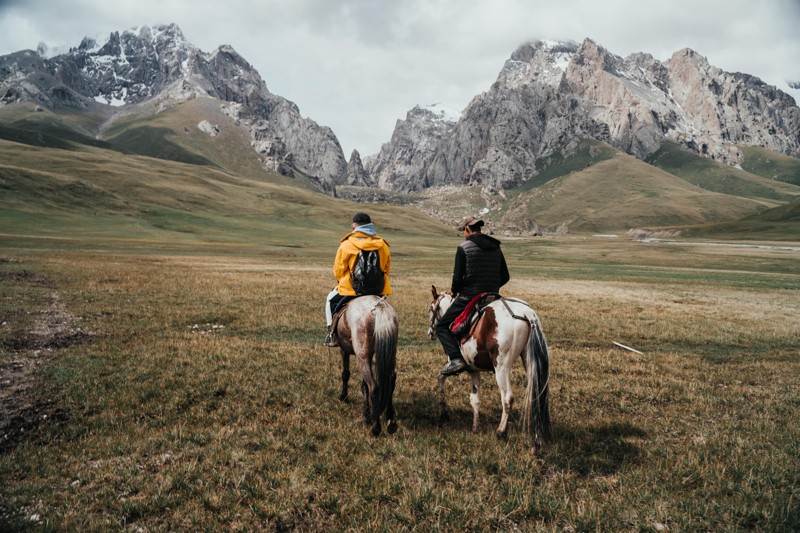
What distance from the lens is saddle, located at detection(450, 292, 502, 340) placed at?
9.62 meters

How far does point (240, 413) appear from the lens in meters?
10.2

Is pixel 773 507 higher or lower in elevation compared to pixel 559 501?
higher

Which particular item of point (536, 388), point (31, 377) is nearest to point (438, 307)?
point (536, 388)

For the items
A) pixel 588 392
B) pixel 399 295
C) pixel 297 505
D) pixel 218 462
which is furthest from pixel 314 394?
pixel 399 295

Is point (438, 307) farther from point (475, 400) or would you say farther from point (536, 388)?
point (536, 388)

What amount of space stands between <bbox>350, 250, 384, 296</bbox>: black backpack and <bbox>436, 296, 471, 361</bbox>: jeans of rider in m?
2.08

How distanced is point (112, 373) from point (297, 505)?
32.7ft

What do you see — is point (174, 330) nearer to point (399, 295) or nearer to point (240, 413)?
point (240, 413)

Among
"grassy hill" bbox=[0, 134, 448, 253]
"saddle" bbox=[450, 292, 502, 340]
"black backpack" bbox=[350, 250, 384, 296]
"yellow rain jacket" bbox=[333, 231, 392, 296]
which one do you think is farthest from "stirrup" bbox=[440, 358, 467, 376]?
"grassy hill" bbox=[0, 134, 448, 253]

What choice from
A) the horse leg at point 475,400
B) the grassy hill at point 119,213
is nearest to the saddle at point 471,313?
the horse leg at point 475,400

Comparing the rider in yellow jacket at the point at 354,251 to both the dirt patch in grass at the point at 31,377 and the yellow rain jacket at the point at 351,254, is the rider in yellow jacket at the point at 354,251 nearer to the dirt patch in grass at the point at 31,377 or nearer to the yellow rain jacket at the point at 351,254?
the yellow rain jacket at the point at 351,254

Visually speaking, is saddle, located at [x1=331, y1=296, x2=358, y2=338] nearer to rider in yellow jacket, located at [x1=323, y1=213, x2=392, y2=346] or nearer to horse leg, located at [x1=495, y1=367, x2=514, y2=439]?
rider in yellow jacket, located at [x1=323, y1=213, x2=392, y2=346]

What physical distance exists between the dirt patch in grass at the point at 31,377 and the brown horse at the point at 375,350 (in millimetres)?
7535

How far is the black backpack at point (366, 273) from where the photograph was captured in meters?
10.4
